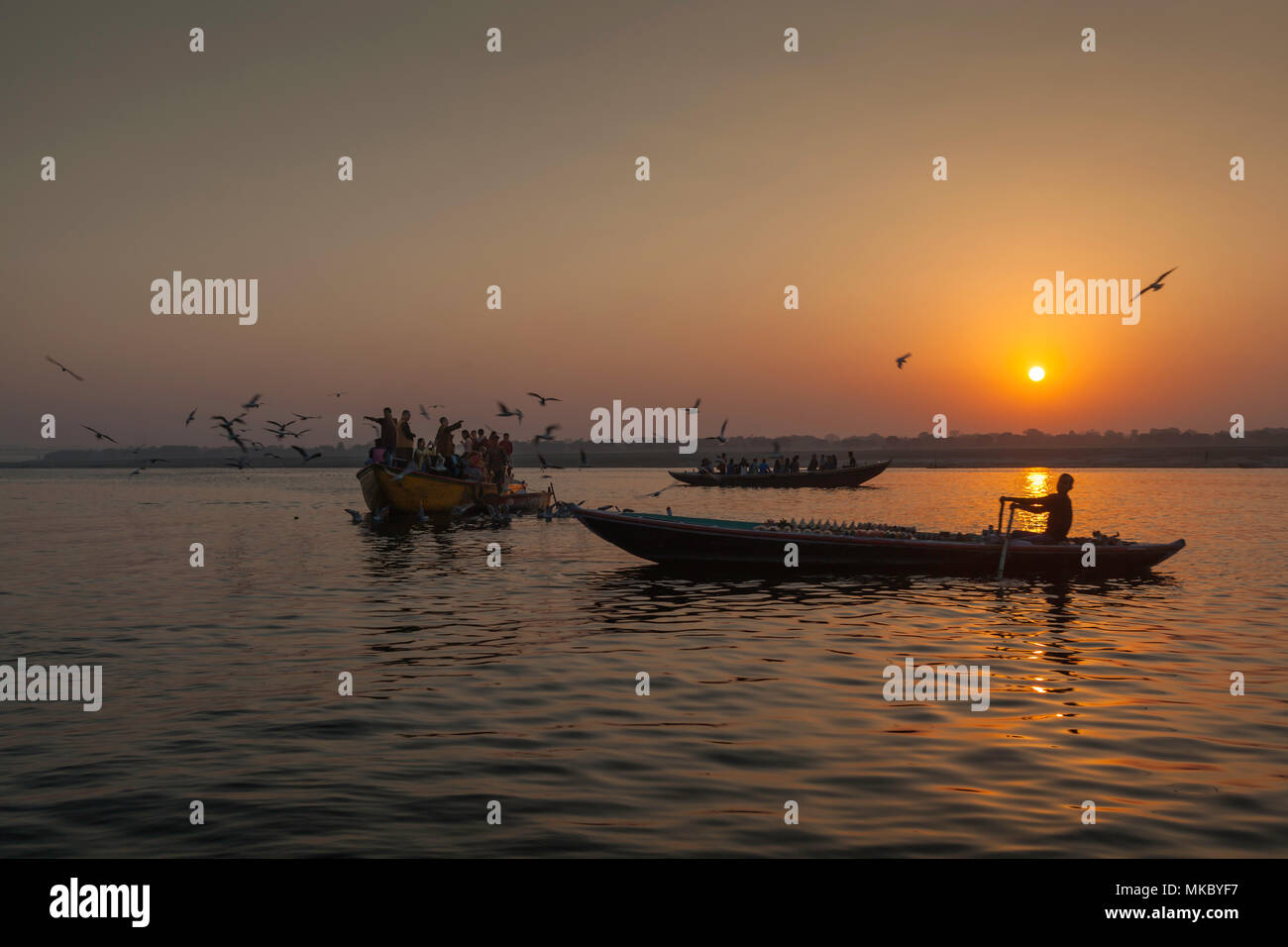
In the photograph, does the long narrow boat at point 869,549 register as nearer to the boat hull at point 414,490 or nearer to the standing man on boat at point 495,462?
the boat hull at point 414,490

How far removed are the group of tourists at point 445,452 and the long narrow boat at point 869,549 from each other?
49.5ft

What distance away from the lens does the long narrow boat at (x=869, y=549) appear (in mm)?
23016

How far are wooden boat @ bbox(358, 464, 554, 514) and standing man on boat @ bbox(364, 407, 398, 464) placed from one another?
2.09 ft

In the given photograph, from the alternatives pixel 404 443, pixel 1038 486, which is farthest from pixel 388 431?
pixel 1038 486

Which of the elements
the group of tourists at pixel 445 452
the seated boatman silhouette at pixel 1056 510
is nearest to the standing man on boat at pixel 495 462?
the group of tourists at pixel 445 452

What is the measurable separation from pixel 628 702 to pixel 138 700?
5740 mm

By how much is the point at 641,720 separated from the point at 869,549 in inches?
537

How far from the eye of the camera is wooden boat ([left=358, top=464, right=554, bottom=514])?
38.0 meters

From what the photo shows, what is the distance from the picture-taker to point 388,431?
37594 mm
